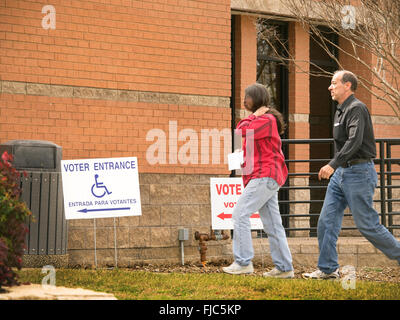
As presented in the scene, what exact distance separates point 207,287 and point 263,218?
1083mm

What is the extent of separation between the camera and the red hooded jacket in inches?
293

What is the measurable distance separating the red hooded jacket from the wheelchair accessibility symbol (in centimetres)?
219

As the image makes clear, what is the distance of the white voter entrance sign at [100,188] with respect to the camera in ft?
28.7

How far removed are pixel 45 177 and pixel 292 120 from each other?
613 centimetres

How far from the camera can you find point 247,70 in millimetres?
12648

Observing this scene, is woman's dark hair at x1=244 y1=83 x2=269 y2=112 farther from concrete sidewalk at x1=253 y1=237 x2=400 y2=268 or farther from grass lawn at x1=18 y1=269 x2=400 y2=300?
concrete sidewalk at x1=253 y1=237 x2=400 y2=268

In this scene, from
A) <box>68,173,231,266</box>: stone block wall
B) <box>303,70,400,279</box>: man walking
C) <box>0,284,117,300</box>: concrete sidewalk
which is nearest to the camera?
<box>0,284,117,300</box>: concrete sidewalk

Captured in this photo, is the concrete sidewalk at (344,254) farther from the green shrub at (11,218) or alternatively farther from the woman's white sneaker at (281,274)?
the green shrub at (11,218)

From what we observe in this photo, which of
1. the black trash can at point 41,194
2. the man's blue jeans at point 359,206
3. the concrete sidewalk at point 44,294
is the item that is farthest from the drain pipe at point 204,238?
the concrete sidewalk at point 44,294

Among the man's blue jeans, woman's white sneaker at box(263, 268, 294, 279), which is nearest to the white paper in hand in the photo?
the man's blue jeans

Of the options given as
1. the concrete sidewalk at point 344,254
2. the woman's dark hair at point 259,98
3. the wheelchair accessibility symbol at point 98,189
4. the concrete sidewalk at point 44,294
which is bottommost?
the concrete sidewalk at point 344,254

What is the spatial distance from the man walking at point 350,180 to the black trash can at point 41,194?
310 cm
